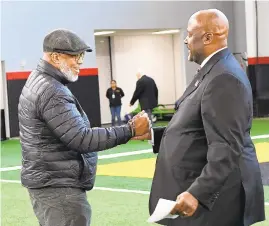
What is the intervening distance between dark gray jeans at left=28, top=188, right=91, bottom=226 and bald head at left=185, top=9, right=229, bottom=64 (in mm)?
1254

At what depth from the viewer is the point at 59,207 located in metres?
3.94

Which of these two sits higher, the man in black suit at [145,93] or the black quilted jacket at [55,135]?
the black quilted jacket at [55,135]

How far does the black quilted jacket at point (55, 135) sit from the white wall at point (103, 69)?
20089 millimetres

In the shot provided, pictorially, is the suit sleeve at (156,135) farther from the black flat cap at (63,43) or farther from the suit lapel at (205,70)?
the black flat cap at (63,43)

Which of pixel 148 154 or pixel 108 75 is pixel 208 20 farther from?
pixel 108 75

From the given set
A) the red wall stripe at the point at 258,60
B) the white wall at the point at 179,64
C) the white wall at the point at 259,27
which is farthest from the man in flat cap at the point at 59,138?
the white wall at the point at 179,64

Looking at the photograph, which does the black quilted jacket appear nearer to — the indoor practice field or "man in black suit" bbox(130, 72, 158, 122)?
the indoor practice field

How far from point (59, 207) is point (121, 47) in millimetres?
20995

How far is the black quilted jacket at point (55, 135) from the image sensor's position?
3793 millimetres

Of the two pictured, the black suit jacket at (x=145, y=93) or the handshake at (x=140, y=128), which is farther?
the black suit jacket at (x=145, y=93)

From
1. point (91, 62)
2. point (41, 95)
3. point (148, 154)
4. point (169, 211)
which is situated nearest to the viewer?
point (169, 211)

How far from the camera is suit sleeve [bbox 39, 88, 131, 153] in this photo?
3775 mm

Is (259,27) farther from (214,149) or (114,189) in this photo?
(214,149)

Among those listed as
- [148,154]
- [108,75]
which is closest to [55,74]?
[148,154]
